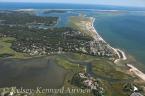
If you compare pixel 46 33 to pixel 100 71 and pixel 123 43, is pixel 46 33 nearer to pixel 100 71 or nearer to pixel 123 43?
pixel 123 43

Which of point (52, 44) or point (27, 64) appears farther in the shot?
point (52, 44)

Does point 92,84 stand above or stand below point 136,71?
above

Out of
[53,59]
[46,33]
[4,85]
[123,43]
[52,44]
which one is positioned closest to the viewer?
[4,85]

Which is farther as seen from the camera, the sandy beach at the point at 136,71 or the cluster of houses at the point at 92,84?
the sandy beach at the point at 136,71

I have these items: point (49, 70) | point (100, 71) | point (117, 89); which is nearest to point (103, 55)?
point (100, 71)

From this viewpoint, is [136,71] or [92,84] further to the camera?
[136,71]

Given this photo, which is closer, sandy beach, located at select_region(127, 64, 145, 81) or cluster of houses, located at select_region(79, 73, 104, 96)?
cluster of houses, located at select_region(79, 73, 104, 96)

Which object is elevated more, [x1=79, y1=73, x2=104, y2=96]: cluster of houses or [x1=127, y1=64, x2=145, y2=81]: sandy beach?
[x1=79, y1=73, x2=104, y2=96]: cluster of houses

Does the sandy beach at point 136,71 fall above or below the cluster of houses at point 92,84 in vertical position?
below

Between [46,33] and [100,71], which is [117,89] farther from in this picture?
[46,33]

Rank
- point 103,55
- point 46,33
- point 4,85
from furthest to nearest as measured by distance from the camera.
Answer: point 46,33 → point 103,55 → point 4,85
